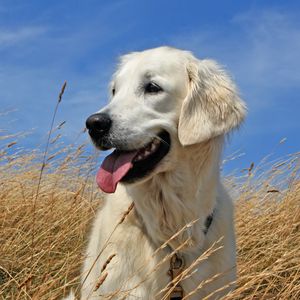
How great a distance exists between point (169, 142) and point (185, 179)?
9.6 inches

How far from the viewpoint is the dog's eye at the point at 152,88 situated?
3350 mm

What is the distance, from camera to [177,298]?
10.5 feet

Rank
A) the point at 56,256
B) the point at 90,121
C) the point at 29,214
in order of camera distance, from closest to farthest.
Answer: the point at 90,121, the point at 56,256, the point at 29,214

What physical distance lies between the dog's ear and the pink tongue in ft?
1.08

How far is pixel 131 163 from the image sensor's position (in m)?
3.14

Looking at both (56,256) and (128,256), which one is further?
(56,256)

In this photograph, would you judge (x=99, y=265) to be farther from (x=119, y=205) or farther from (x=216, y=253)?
(x=216, y=253)

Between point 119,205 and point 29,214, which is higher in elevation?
point 119,205

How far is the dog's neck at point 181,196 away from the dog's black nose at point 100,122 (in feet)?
1.29

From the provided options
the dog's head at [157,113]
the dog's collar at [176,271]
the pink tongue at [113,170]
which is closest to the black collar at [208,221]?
the dog's collar at [176,271]

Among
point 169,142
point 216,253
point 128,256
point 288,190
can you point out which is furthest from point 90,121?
point 288,190

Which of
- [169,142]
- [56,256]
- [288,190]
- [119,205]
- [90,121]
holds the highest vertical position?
[90,121]

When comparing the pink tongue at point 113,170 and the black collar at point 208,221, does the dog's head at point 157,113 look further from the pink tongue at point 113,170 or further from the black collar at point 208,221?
the black collar at point 208,221

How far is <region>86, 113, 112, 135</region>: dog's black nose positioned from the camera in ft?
10.3
